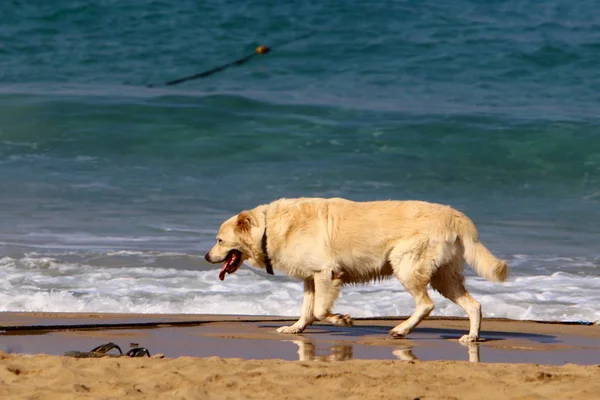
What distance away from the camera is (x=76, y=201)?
1561 centimetres

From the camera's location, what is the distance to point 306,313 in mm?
8195

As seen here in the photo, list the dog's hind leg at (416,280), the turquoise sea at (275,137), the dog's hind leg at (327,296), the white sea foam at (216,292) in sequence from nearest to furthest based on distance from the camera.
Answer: the dog's hind leg at (416,280) → the dog's hind leg at (327,296) → the white sea foam at (216,292) → the turquoise sea at (275,137)

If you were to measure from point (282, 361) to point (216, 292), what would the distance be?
3.81 meters

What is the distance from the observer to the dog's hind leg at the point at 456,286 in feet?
26.4

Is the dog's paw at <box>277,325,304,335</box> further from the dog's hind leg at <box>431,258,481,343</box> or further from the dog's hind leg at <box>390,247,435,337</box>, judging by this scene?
the dog's hind leg at <box>431,258,481,343</box>

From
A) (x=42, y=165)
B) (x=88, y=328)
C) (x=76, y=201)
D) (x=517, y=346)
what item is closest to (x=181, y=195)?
(x=76, y=201)

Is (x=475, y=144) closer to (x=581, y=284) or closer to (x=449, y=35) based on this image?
(x=449, y=35)

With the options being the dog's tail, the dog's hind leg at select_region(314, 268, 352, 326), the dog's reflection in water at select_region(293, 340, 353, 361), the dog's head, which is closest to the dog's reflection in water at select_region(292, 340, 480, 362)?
the dog's reflection in water at select_region(293, 340, 353, 361)

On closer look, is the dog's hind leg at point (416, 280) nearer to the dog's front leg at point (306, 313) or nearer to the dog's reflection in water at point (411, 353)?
the dog's reflection in water at point (411, 353)

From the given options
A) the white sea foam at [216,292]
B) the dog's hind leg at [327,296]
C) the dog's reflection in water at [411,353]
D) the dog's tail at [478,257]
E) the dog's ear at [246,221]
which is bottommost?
the white sea foam at [216,292]

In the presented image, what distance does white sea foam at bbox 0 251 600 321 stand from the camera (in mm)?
9531

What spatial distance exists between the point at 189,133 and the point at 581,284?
11.4 m

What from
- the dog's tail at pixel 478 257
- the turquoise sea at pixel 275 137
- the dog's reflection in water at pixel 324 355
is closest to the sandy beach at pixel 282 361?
the dog's reflection in water at pixel 324 355

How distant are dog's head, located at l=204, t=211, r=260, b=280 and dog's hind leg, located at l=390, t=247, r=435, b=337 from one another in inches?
48.6
